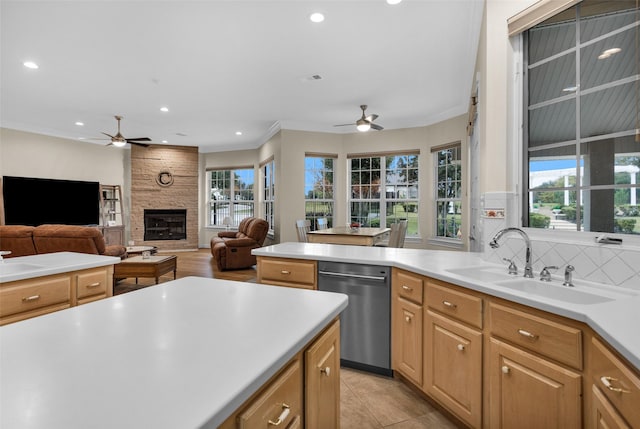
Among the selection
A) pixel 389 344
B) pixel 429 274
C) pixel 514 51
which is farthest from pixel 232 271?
pixel 514 51

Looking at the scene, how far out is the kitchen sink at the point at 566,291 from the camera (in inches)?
58.9

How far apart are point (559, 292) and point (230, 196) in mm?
8247

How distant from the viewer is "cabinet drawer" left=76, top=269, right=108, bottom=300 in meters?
2.05

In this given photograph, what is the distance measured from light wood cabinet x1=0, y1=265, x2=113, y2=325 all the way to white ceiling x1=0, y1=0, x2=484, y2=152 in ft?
7.38

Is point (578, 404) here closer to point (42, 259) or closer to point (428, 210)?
point (42, 259)

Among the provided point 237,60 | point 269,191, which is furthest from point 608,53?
point 269,191

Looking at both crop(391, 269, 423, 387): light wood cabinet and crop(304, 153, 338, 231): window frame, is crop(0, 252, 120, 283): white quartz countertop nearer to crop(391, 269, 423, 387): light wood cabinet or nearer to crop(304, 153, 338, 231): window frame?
crop(391, 269, 423, 387): light wood cabinet

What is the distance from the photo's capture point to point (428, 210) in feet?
19.8

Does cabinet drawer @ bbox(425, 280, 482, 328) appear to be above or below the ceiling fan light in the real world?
below

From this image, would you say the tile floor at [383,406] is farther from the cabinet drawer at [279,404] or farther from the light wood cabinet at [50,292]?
the light wood cabinet at [50,292]

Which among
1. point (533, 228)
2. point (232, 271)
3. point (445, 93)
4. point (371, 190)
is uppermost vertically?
point (445, 93)

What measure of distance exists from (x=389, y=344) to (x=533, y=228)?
49.4 inches

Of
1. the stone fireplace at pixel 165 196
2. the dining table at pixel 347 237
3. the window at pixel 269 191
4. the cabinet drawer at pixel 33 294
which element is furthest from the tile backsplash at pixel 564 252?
the stone fireplace at pixel 165 196

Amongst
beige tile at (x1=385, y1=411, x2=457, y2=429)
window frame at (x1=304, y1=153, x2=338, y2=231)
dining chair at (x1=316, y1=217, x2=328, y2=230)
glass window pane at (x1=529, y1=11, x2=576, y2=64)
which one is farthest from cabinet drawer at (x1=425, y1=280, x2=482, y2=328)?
window frame at (x1=304, y1=153, x2=338, y2=231)
